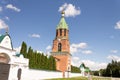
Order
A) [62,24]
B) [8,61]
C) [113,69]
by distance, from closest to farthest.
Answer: [8,61], [62,24], [113,69]

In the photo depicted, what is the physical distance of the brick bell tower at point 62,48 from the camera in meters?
54.2

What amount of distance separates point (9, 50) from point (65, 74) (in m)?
28.5

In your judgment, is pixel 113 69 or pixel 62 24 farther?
pixel 113 69

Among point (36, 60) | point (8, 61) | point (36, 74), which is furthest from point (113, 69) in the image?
point (8, 61)

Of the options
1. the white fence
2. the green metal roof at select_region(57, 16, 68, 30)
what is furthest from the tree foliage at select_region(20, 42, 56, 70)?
the green metal roof at select_region(57, 16, 68, 30)

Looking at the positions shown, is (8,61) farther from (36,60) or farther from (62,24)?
(62,24)

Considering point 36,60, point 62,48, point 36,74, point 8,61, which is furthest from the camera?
point 62,48

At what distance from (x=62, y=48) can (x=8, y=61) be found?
29.1 m

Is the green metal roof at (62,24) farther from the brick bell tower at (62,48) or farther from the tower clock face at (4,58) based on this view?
the tower clock face at (4,58)

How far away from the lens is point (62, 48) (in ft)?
183

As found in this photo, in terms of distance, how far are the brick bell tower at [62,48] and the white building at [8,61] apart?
2470 centimetres

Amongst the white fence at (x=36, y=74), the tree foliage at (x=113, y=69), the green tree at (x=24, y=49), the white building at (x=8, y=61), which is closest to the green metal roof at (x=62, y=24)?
the white fence at (x=36, y=74)

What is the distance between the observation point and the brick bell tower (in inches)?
2132

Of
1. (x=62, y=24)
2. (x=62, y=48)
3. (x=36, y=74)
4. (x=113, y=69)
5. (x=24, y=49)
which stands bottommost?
(x=36, y=74)
